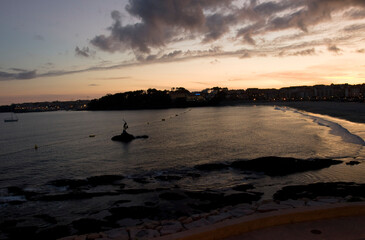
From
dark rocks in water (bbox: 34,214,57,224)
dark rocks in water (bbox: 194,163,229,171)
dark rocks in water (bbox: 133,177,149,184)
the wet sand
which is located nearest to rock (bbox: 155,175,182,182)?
dark rocks in water (bbox: 133,177,149,184)

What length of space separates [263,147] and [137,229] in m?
22.6

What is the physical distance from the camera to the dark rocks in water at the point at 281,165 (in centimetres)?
1736

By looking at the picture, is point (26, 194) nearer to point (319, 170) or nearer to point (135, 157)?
point (135, 157)

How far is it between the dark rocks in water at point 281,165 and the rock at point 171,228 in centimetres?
1037

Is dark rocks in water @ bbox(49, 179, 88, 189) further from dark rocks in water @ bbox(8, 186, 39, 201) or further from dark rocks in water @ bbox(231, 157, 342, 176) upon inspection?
dark rocks in water @ bbox(231, 157, 342, 176)

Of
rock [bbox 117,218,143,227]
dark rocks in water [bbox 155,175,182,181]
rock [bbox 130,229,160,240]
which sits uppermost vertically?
rock [bbox 130,229,160,240]

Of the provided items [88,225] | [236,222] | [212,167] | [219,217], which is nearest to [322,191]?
[219,217]

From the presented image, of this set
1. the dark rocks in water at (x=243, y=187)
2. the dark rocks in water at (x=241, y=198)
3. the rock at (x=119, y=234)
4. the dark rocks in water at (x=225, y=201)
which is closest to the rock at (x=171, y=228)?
the rock at (x=119, y=234)

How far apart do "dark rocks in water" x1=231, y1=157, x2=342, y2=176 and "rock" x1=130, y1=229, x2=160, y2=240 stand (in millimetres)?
11105

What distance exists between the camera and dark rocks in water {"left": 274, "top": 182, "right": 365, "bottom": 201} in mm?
12047

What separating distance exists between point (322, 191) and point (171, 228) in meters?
8.48

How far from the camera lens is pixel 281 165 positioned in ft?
59.7

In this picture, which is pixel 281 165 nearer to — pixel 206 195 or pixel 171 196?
pixel 206 195

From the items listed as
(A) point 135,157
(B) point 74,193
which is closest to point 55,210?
(B) point 74,193
